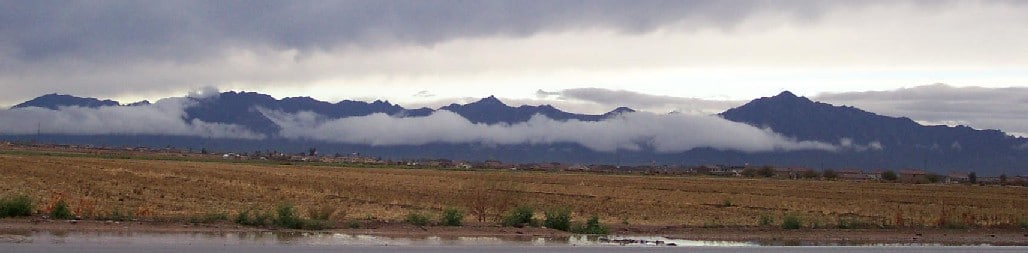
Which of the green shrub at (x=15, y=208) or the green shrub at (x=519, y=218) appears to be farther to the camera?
the green shrub at (x=519, y=218)

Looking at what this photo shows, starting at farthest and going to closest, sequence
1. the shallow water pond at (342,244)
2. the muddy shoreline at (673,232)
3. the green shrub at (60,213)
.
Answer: the green shrub at (60,213), the muddy shoreline at (673,232), the shallow water pond at (342,244)

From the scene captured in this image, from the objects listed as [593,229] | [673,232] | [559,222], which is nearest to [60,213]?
[559,222]

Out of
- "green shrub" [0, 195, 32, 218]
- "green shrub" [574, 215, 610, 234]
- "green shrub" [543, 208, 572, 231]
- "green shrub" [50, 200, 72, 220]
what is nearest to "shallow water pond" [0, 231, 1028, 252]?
"green shrub" [574, 215, 610, 234]

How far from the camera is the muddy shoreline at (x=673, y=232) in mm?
22516

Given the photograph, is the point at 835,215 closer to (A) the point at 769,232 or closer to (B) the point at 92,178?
(A) the point at 769,232

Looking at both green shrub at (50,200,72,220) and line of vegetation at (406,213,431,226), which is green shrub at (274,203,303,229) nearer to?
line of vegetation at (406,213,431,226)

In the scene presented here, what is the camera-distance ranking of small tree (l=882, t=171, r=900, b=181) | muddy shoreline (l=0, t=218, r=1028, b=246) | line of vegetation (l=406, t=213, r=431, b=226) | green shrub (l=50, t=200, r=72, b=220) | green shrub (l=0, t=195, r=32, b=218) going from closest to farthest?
muddy shoreline (l=0, t=218, r=1028, b=246) → green shrub (l=0, t=195, r=32, b=218) → green shrub (l=50, t=200, r=72, b=220) → line of vegetation (l=406, t=213, r=431, b=226) → small tree (l=882, t=171, r=900, b=181)

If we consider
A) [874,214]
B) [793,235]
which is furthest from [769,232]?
[874,214]

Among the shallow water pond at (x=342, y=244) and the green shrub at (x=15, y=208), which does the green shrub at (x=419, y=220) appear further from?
the green shrub at (x=15, y=208)

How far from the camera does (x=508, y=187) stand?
33.0m

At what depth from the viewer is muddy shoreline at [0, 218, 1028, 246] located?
22.5 m

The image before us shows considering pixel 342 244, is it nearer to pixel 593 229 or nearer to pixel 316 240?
pixel 316 240

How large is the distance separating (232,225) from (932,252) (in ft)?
55.2

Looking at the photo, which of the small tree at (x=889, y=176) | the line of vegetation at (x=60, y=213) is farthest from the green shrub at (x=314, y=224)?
the small tree at (x=889, y=176)
